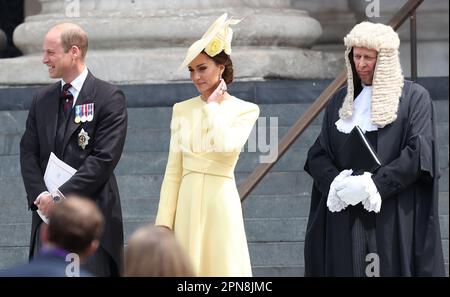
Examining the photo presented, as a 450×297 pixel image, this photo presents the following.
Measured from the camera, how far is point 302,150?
11484 mm

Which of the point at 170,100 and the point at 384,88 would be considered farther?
the point at 170,100

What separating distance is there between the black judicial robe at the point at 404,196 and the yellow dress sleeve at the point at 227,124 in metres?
0.56

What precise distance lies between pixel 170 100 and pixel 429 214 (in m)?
3.17

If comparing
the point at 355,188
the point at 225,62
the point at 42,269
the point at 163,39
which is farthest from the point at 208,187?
the point at 163,39

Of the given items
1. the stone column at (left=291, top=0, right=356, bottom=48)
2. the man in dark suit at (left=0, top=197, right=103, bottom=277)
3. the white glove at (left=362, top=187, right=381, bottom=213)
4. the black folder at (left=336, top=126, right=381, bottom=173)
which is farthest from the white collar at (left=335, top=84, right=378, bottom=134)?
the stone column at (left=291, top=0, right=356, bottom=48)

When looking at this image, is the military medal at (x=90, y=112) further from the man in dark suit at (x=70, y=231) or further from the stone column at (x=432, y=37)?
the stone column at (x=432, y=37)

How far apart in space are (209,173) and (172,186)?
21cm

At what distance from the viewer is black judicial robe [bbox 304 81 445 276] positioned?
9148 millimetres

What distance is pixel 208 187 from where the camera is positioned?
9.03 meters

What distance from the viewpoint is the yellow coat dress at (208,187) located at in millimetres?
8953
